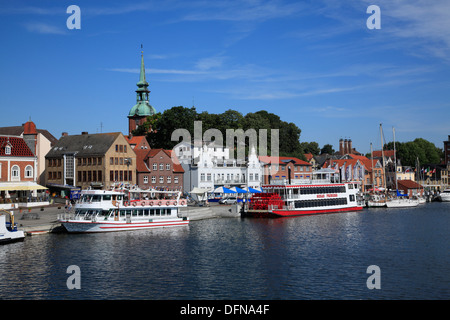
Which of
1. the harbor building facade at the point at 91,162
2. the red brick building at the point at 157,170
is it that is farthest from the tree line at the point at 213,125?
the harbor building facade at the point at 91,162

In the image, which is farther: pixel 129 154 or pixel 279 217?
pixel 129 154

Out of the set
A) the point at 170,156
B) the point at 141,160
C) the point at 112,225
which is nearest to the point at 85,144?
the point at 141,160

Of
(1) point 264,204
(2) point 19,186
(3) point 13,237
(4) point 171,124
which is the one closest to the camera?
(3) point 13,237

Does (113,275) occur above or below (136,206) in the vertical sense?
below

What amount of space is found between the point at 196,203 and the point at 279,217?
665 inches

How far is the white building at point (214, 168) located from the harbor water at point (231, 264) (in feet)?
136

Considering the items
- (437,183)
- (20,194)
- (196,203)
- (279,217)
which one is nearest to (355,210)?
(279,217)

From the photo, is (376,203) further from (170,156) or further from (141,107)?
(141,107)

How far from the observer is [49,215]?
6041 centimetres

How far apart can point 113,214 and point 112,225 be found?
1.42 meters

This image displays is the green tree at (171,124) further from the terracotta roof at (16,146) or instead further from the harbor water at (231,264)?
the harbor water at (231,264)

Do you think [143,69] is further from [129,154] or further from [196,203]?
[196,203]

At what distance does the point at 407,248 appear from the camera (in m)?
44.6
